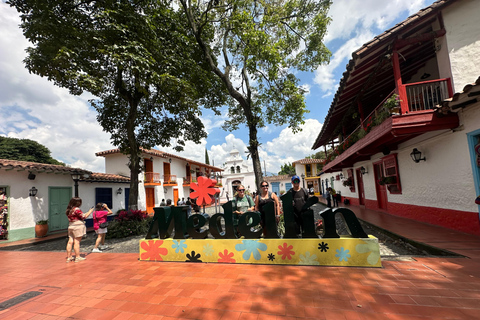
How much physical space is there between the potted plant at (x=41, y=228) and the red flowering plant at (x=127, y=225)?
3.28 meters

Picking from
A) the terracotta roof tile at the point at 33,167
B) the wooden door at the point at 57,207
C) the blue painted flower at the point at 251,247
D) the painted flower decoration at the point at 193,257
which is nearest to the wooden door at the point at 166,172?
the terracotta roof tile at the point at 33,167

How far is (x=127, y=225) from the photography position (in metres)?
7.93

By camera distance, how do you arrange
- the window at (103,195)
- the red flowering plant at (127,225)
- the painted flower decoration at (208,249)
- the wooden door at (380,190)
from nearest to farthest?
the painted flower decoration at (208,249)
the red flowering plant at (127,225)
the wooden door at (380,190)
the window at (103,195)

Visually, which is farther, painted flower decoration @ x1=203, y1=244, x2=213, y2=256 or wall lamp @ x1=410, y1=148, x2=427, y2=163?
wall lamp @ x1=410, y1=148, x2=427, y2=163

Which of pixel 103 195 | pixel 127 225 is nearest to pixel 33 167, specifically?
pixel 103 195

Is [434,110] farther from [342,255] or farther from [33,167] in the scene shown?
[33,167]

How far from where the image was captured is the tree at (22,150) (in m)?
22.9

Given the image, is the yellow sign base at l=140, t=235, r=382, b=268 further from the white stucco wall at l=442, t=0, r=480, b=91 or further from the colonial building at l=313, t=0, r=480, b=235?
the white stucco wall at l=442, t=0, r=480, b=91

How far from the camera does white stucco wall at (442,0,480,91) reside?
4.73 metres

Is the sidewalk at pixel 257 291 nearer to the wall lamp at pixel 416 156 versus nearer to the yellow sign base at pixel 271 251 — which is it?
the yellow sign base at pixel 271 251

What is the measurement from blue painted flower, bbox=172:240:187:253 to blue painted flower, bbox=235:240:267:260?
1.12 metres

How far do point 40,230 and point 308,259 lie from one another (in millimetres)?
10782

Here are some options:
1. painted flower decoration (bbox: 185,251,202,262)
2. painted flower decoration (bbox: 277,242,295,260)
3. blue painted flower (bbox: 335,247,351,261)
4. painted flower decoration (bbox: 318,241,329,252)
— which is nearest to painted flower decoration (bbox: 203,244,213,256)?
painted flower decoration (bbox: 185,251,202,262)

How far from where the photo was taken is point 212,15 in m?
8.20
